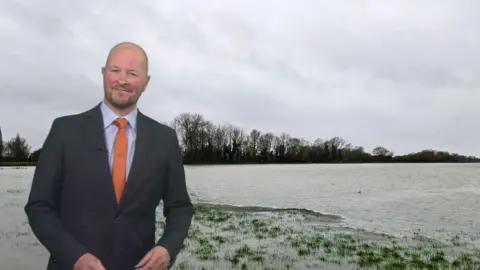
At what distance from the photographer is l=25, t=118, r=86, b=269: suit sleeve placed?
198 centimetres

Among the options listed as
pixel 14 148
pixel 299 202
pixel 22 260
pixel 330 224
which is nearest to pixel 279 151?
pixel 14 148

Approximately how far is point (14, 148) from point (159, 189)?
5716 inches

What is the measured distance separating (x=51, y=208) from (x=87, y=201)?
0.17 m

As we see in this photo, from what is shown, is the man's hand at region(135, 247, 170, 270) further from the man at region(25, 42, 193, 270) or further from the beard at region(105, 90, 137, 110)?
the beard at region(105, 90, 137, 110)

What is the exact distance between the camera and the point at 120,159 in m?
2.14

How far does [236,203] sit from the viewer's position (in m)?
32.9

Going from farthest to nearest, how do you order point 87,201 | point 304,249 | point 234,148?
point 234,148, point 304,249, point 87,201

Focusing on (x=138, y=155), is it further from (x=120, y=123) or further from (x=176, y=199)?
(x=176, y=199)

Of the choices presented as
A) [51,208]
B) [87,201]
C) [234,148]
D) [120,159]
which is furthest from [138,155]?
[234,148]

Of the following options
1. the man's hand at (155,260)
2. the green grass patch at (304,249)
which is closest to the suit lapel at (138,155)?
the man's hand at (155,260)

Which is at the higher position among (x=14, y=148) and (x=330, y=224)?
(x=14, y=148)

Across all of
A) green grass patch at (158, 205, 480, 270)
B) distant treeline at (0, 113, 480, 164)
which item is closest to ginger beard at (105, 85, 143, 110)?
green grass patch at (158, 205, 480, 270)

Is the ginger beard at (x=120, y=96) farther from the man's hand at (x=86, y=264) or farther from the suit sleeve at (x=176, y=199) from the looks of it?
the man's hand at (x=86, y=264)

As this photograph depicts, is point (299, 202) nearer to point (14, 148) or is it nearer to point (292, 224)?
point (292, 224)
